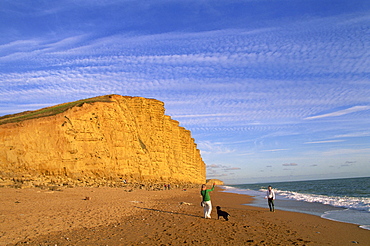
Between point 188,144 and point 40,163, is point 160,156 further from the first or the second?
point 40,163

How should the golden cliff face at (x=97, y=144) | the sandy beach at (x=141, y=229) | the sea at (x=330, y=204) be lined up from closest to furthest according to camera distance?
the sandy beach at (x=141, y=229) < the sea at (x=330, y=204) < the golden cliff face at (x=97, y=144)

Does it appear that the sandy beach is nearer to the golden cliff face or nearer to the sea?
the sea

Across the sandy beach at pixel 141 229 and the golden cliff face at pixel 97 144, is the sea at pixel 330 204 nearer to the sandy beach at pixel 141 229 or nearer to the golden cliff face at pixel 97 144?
the sandy beach at pixel 141 229

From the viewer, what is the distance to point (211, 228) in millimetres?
8531

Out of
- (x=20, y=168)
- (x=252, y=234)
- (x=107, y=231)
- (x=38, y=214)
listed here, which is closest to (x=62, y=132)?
(x=20, y=168)

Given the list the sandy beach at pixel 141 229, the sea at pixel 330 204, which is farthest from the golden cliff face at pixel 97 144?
the sea at pixel 330 204

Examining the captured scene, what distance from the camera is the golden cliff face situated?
2192 cm

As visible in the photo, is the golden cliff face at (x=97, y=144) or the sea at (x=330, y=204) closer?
the sea at (x=330, y=204)

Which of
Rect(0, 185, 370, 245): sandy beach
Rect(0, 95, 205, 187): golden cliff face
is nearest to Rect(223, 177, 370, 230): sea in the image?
Rect(0, 185, 370, 245): sandy beach

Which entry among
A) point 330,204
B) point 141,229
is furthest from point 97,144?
point 330,204

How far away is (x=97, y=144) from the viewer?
1092 inches

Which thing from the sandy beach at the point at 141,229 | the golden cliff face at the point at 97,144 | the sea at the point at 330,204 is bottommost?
the sea at the point at 330,204

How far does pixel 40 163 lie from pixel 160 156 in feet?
65.6

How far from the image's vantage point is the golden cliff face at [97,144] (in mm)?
21922
